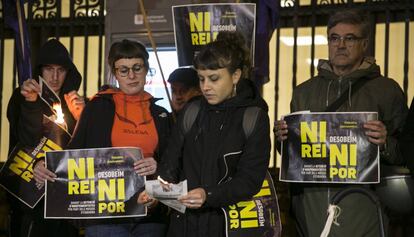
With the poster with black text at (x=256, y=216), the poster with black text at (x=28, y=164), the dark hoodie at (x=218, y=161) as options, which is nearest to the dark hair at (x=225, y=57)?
the dark hoodie at (x=218, y=161)

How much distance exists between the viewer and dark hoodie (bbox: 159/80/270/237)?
4.40 meters

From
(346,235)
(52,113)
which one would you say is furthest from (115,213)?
(346,235)

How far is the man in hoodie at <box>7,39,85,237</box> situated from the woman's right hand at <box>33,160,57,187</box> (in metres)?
0.46

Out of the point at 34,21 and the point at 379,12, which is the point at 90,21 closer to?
the point at 34,21

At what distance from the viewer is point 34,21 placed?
8.29 m

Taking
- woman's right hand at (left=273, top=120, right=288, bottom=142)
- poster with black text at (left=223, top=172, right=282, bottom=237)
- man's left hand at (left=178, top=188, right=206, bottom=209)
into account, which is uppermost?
woman's right hand at (left=273, top=120, right=288, bottom=142)

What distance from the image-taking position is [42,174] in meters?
5.05

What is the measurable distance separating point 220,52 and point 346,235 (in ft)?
4.34

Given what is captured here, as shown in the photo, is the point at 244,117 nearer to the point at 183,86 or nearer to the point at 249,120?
the point at 249,120

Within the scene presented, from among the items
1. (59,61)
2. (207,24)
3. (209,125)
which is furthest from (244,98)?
(59,61)

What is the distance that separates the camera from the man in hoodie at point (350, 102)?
4891 millimetres

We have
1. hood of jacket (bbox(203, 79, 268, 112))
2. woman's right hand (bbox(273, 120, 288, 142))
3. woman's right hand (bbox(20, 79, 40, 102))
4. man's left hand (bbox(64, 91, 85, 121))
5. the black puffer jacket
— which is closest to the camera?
hood of jacket (bbox(203, 79, 268, 112))

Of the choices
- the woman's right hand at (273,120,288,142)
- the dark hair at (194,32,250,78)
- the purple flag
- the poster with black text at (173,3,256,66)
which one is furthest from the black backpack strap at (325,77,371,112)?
the purple flag

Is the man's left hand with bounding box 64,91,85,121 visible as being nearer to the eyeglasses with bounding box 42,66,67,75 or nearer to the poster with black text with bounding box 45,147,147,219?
the eyeglasses with bounding box 42,66,67,75
